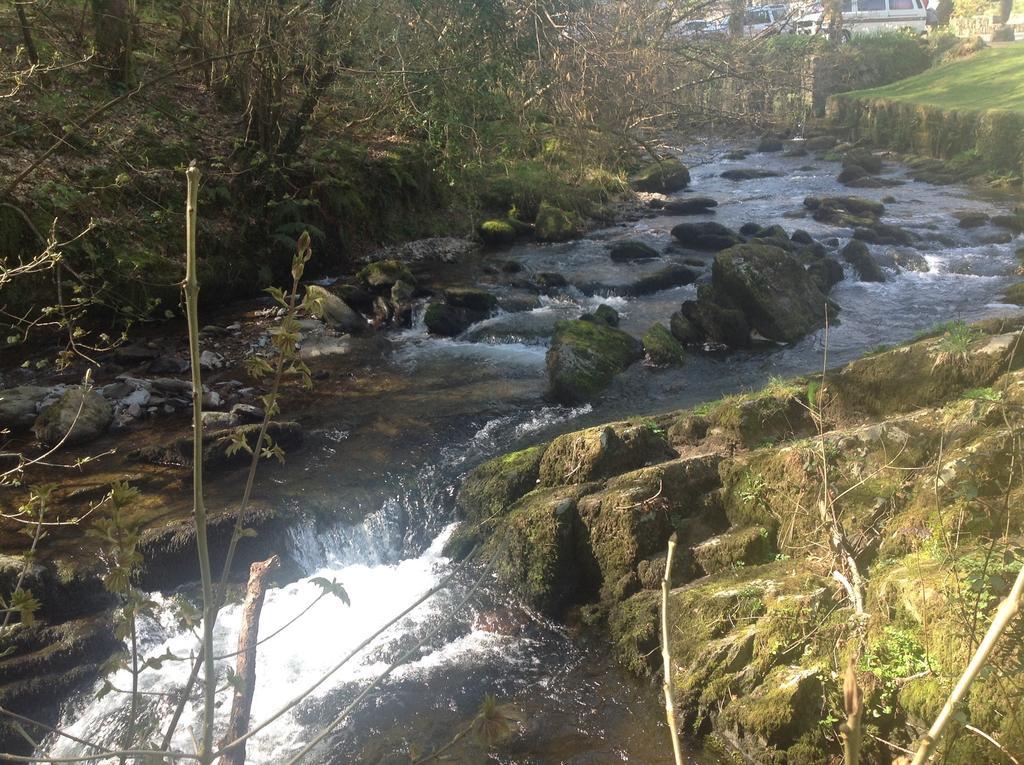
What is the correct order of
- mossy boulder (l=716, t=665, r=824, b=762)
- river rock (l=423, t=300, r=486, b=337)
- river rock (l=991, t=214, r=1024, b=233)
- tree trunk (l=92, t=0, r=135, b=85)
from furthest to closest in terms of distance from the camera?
river rock (l=991, t=214, r=1024, b=233) → tree trunk (l=92, t=0, r=135, b=85) → river rock (l=423, t=300, r=486, b=337) → mossy boulder (l=716, t=665, r=824, b=762)

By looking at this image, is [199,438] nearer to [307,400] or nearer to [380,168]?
[307,400]

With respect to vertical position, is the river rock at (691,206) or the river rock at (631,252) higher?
the river rock at (691,206)

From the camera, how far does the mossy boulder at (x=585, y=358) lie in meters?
10.4

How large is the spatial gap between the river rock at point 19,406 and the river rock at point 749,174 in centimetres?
2175

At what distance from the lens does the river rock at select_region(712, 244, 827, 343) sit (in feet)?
39.9

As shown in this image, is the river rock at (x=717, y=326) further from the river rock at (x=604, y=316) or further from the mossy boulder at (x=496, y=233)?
the mossy boulder at (x=496, y=233)

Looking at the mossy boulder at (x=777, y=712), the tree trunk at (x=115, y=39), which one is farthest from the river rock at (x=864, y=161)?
the mossy boulder at (x=777, y=712)

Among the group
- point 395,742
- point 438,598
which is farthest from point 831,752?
point 438,598

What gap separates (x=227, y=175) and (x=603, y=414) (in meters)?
8.92

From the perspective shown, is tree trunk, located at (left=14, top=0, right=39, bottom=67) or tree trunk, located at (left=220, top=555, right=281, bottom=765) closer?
tree trunk, located at (left=220, top=555, right=281, bottom=765)

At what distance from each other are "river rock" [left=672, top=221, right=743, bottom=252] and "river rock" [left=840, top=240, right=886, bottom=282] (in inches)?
103

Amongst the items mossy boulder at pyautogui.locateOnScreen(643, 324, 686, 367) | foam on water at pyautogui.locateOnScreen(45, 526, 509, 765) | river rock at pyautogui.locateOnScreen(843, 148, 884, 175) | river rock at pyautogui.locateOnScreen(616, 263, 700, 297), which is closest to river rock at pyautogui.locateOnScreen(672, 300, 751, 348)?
mossy boulder at pyautogui.locateOnScreen(643, 324, 686, 367)

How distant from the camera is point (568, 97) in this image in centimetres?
938

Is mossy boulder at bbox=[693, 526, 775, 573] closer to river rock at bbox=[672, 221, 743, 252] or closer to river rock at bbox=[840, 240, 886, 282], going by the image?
river rock at bbox=[840, 240, 886, 282]
